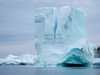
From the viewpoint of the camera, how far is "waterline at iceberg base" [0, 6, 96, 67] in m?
17.4

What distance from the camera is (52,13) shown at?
19.2m

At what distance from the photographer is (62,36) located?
59.4 feet

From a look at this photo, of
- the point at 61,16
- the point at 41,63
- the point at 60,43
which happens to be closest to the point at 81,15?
the point at 61,16

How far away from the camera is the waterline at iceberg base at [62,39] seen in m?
17.4

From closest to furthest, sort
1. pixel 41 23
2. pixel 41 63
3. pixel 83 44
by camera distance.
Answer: pixel 83 44, pixel 41 63, pixel 41 23

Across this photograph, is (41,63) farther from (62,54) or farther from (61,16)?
(61,16)

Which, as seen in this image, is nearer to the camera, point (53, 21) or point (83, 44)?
point (83, 44)

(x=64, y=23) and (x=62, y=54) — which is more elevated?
(x=64, y=23)

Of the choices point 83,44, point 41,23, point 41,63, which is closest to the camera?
point 83,44

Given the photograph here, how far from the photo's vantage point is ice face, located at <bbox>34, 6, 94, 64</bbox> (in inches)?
687

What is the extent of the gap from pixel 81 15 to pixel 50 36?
2.81m

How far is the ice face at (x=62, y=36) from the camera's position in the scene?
57.3 feet

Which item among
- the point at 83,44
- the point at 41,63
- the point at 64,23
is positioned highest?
the point at 64,23

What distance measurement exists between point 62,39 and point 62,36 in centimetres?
22
